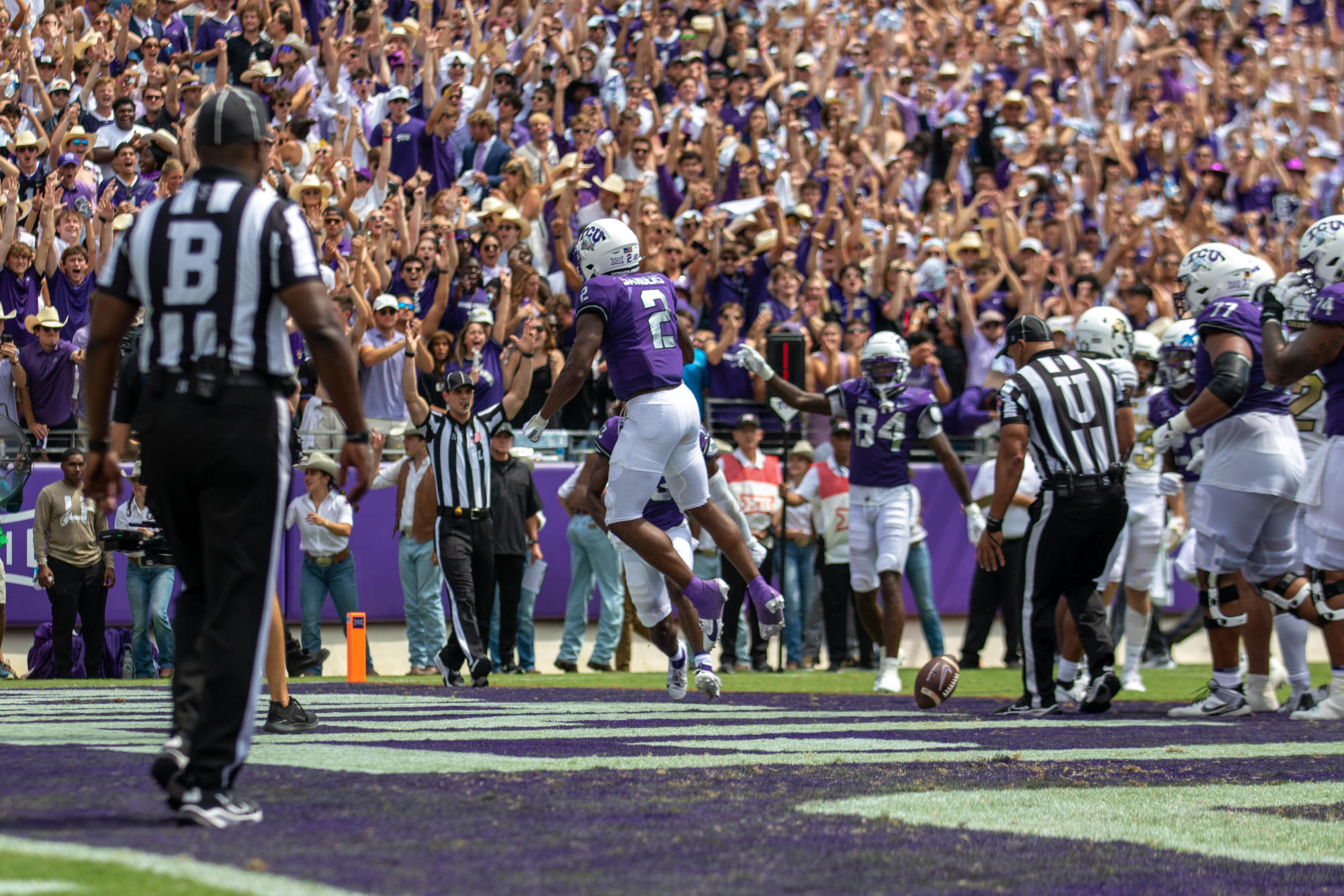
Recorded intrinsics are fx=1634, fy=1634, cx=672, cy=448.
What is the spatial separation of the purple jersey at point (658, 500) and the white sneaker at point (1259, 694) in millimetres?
3335

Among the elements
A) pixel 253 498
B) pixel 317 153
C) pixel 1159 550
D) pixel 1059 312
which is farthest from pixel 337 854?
pixel 1059 312

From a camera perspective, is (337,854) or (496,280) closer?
(337,854)

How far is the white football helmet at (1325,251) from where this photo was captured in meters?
8.39

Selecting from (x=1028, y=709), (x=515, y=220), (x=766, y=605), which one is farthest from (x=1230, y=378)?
(x=515, y=220)

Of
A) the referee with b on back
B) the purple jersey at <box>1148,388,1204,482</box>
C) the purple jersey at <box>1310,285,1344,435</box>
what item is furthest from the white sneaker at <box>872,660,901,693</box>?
the purple jersey at <box>1310,285,1344,435</box>

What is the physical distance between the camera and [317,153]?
579 inches

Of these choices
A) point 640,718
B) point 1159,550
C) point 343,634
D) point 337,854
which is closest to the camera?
point 337,854

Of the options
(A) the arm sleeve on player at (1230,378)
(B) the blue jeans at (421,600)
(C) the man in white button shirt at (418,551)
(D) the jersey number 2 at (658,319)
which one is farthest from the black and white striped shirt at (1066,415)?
(B) the blue jeans at (421,600)

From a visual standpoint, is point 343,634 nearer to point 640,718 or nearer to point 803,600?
point 803,600

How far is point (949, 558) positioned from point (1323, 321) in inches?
353

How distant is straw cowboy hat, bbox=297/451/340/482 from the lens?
13.1 meters

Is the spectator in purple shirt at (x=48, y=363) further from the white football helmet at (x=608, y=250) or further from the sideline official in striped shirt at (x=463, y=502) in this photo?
the white football helmet at (x=608, y=250)

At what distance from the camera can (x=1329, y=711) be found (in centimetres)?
852

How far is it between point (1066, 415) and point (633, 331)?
2275 mm
